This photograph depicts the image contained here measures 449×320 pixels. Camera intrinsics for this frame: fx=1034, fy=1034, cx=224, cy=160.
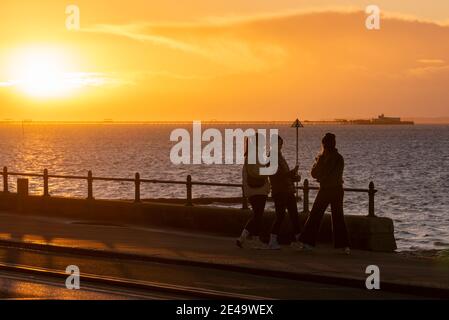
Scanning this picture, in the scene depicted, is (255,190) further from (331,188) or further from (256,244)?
(331,188)

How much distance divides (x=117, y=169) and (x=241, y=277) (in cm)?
10643

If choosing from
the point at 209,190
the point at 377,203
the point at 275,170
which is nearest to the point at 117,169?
the point at 209,190

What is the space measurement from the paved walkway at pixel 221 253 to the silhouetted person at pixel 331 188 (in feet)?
1.18

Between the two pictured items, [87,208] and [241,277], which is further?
[87,208]

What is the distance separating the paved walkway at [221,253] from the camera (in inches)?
591

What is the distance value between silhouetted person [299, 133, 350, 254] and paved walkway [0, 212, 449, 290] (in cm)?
36

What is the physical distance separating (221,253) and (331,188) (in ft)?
7.10

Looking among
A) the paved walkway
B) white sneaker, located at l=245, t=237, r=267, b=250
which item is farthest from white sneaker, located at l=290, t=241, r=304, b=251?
white sneaker, located at l=245, t=237, r=267, b=250

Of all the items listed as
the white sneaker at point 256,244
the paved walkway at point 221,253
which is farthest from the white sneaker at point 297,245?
the white sneaker at point 256,244

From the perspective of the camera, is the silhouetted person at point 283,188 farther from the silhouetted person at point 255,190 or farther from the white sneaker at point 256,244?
the white sneaker at point 256,244

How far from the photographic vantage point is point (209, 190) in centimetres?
8406

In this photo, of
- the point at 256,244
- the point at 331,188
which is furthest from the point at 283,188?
the point at 256,244

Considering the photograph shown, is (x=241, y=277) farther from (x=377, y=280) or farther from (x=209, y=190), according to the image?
(x=209, y=190)

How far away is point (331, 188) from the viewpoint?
17406mm
